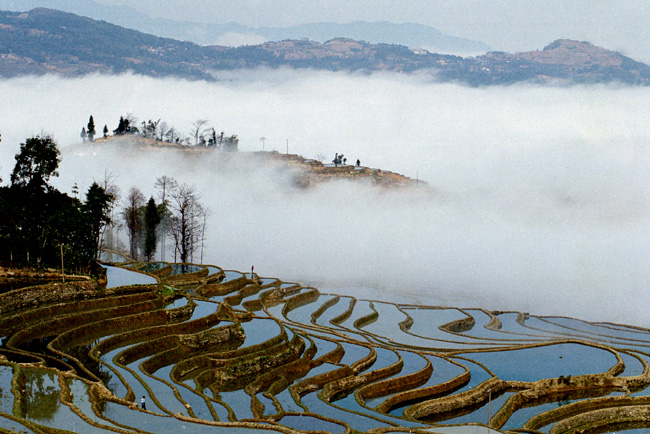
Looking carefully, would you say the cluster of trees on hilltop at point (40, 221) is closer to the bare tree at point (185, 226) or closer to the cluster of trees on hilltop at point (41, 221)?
the cluster of trees on hilltop at point (41, 221)

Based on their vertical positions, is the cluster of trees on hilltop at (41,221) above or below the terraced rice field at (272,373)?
above

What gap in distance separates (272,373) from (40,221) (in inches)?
1230

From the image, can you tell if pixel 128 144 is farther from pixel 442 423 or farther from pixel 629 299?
pixel 442 423

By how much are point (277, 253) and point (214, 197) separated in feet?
127

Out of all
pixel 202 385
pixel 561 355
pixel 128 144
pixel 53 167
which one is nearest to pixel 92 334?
pixel 202 385

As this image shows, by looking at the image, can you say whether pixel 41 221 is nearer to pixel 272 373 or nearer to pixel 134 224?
pixel 272 373

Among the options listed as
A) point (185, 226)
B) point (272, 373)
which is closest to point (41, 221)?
point (272, 373)

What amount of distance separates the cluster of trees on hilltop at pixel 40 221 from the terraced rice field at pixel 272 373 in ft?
17.6

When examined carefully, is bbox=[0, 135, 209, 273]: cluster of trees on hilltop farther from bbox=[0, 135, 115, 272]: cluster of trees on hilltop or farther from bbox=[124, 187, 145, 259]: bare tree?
bbox=[124, 187, 145, 259]: bare tree

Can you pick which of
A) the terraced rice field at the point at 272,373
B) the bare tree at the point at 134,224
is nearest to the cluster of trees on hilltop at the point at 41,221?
the terraced rice field at the point at 272,373

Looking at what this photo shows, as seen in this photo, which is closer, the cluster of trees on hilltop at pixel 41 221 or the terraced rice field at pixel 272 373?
the terraced rice field at pixel 272 373

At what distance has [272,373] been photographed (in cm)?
5300

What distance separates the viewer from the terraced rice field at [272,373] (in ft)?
132

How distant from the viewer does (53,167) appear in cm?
7406
